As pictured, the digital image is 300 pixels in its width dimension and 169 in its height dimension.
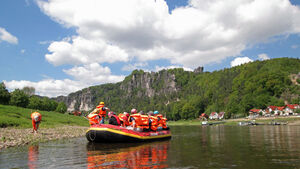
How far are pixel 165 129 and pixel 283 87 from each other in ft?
521

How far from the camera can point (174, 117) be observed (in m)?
192

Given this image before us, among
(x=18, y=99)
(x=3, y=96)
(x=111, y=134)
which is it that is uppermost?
(x=3, y=96)

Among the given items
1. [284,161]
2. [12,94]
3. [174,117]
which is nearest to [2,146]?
[284,161]

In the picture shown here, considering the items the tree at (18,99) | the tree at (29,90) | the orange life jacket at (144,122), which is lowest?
the orange life jacket at (144,122)

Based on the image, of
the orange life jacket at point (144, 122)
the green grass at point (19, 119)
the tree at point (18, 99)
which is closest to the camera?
the orange life jacket at point (144, 122)

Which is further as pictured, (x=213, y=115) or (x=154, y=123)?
(x=213, y=115)

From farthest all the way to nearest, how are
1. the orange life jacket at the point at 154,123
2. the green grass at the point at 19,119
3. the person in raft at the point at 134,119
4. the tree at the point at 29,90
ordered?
the tree at the point at 29,90
the green grass at the point at 19,119
the orange life jacket at the point at 154,123
the person in raft at the point at 134,119

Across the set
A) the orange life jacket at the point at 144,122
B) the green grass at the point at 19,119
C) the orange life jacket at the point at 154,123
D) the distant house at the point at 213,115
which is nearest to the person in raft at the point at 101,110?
the orange life jacket at the point at 144,122

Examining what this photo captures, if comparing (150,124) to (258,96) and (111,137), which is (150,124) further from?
(258,96)

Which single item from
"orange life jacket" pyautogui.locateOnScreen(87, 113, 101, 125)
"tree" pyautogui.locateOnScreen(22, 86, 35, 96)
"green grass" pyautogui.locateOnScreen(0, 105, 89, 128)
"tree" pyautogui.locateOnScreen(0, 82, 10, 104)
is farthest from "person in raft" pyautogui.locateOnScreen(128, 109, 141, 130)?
"tree" pyautogui.locateOnScreen(22, 86, 35, 96)

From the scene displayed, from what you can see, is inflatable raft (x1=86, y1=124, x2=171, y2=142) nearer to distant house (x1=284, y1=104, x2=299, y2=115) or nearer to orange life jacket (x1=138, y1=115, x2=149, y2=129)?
orange life jacket (x1=138, y1=115, x2=149, y2=129)

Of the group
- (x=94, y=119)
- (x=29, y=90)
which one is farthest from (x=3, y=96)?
(x=29, y=90)

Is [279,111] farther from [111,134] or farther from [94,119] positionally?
[111,134]

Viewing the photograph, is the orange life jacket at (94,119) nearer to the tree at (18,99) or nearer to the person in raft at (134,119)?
the person in raft at (134,119)
